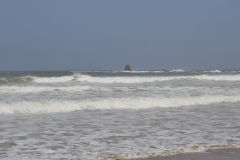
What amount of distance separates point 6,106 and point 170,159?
7714mm

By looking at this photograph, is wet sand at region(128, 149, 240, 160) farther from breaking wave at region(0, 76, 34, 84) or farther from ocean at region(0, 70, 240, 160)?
breaking wave at region(0, 76, 34, 84)

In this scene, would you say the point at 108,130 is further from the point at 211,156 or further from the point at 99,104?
the point at 99,104

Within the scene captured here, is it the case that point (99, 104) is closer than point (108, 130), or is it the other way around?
point (108, 130)

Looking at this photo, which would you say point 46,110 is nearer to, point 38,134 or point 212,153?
point 38,134

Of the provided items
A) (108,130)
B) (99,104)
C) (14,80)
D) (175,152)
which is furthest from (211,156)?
(14,80)

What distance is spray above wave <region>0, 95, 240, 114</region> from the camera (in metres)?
12.4

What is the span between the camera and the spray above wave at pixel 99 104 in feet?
40.7

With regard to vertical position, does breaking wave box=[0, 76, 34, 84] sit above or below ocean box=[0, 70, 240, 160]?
above

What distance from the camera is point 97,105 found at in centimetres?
1355

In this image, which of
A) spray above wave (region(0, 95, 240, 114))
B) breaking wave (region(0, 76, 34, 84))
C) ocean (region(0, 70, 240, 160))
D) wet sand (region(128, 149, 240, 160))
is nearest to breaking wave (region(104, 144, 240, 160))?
ocean (region(0, 70, 240, 160))

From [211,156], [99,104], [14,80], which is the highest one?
[14,80]

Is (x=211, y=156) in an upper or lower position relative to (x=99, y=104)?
lower

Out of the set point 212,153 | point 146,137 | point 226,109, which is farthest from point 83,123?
point 226,109

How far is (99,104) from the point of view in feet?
44.9
